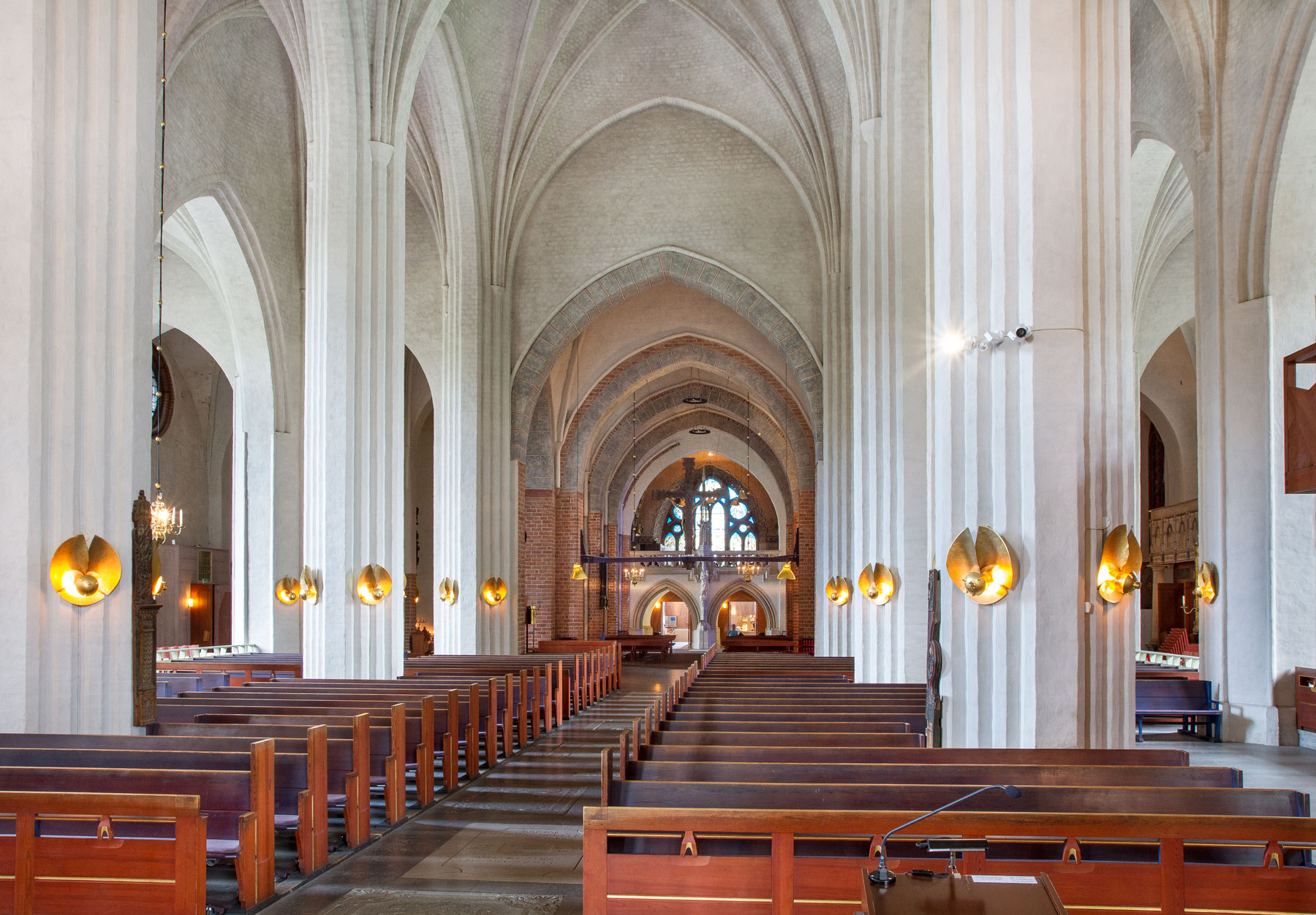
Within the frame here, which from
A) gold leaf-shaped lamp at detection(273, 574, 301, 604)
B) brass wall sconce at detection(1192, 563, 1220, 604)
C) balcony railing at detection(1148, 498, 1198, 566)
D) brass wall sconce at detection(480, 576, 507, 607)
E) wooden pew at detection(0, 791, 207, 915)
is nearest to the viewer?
wooden pew at detection(0, 791, 207, 915)

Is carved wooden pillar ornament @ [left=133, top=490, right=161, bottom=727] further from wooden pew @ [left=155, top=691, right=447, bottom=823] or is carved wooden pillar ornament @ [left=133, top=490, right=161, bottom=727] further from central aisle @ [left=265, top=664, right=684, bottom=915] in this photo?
central aisle @ [left=265, top=664, right=684, bottom=915]

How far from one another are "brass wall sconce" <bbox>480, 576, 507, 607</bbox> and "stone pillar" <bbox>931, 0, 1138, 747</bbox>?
43.0ft

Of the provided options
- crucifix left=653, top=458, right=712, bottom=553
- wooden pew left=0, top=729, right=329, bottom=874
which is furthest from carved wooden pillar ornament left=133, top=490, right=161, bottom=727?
crucifix left=653, top=458, right=712, bottom=553

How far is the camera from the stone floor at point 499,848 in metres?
5.25

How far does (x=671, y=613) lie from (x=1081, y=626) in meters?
39.0

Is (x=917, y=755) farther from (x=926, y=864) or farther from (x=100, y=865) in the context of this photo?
(x=100, y=865)

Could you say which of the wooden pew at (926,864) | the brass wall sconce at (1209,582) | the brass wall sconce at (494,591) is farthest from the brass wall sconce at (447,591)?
the wooden pew at (926,864)

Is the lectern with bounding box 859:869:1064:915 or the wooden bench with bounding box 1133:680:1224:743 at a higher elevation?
the lectern with bounding box 859:869:1064:915

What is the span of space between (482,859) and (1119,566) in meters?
4.18

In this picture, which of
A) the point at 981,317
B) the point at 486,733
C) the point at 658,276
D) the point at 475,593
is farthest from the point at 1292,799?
the point at 658,276

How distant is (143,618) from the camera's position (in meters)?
6.75

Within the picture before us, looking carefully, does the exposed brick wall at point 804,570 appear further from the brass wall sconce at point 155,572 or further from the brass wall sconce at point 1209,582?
the brass wall sconce at point 155,572

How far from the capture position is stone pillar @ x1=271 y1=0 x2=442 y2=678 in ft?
37.1

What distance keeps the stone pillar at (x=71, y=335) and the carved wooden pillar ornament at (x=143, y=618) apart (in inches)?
2.2
